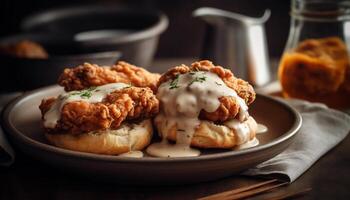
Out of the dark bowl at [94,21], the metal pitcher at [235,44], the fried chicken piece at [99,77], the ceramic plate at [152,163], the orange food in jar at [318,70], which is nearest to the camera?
the ceramic plate at [152,163]

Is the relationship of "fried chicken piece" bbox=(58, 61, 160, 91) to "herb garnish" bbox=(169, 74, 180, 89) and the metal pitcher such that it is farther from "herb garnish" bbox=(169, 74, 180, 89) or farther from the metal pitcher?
the metal pitcher

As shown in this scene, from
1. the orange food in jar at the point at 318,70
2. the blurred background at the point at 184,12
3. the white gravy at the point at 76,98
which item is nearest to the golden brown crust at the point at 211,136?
A: the white gravy at the point at 76,98

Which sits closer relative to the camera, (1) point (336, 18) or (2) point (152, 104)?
(2) point (152, 104)

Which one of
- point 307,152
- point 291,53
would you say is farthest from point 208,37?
point 307,152

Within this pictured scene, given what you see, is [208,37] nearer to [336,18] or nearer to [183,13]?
[336,18]

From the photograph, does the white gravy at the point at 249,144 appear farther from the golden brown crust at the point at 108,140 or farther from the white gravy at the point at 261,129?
the golden brown crust at the point at 108,140
